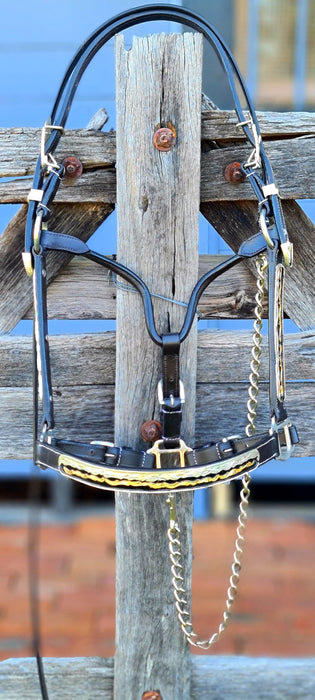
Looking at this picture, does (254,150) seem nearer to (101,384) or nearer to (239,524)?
(101,384)

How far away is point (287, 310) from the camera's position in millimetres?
1798

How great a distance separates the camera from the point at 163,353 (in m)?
1.49

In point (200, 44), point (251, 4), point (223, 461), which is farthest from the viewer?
point (251, 4)

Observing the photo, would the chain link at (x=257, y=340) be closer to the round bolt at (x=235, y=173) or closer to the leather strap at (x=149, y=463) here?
the leather strap at (x=149, y=463)

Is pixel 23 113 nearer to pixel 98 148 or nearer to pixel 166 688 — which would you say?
pixel 98 148

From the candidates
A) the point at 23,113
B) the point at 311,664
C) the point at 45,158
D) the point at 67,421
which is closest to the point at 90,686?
the point at 311,664

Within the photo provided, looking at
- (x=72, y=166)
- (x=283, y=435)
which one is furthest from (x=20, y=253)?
(x=283, y=435)

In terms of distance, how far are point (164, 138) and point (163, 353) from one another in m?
0.49

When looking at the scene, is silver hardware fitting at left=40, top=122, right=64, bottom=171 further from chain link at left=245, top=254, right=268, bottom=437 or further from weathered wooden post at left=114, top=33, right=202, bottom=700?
chain link at left=245, top=254, right=268, bottom=437

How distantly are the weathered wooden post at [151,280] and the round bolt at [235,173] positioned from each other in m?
0.11

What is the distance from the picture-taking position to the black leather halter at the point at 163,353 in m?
1.40

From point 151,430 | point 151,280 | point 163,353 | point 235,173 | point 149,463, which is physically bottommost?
point 149,463

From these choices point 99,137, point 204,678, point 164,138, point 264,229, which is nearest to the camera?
point 264,229

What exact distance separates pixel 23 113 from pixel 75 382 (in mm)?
1802
